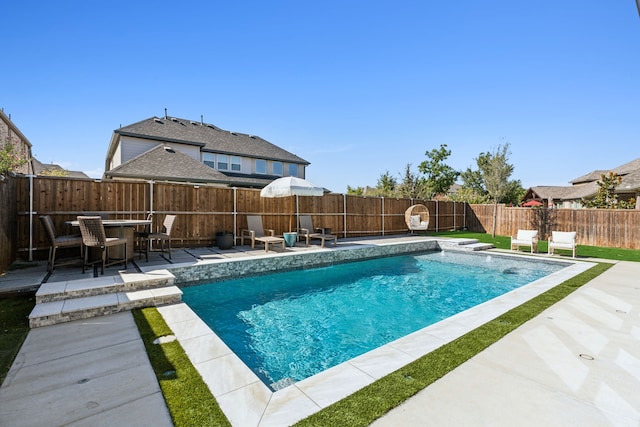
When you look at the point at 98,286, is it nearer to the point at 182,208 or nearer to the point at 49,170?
the point at 182,208

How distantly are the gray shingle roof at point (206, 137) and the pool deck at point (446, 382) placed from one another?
1611cm

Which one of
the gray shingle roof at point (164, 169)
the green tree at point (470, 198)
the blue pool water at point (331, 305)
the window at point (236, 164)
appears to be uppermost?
the window at point (236, 164)

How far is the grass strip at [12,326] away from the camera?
2.85m

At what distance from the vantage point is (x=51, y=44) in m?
9.64

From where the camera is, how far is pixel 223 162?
2011 cm

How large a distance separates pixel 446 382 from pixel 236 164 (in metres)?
20.3

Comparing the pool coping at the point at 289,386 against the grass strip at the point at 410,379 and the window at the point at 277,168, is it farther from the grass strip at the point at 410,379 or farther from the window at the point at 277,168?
the window at the point at 277,168

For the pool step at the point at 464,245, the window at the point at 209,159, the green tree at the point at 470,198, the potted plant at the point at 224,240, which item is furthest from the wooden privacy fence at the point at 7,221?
the green tree at the point at 470,198

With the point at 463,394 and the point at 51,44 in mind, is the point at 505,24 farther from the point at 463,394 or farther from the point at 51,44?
the point at 51,44

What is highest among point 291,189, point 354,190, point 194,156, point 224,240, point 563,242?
point 194,156

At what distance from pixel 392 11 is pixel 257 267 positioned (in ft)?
33.4

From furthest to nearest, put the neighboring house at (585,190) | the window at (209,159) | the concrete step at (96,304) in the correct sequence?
the window at (209,159), the neighboring house at (585,190), the concrete step at (96,304)

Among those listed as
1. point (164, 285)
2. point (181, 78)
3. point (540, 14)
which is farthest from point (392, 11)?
point (164, 285)

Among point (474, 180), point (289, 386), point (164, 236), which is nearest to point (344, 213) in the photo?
point (164, 236)
